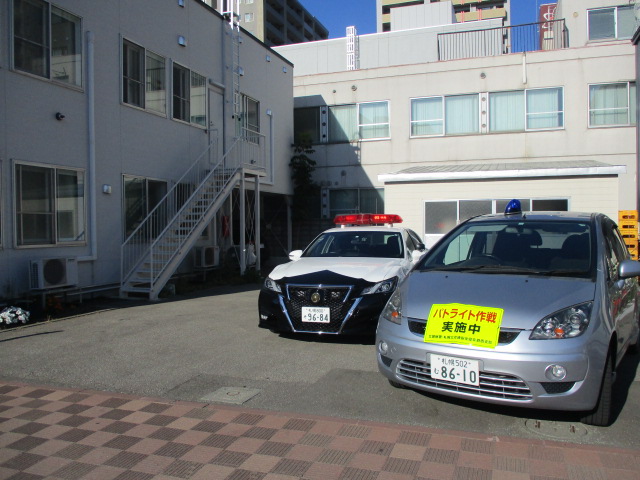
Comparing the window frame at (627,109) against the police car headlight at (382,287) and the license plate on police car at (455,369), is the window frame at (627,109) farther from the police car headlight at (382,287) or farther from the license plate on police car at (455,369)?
the license plate on police car at (455,369)

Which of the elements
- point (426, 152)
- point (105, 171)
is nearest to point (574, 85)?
point (426, 152)

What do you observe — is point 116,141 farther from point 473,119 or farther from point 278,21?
point 278,21

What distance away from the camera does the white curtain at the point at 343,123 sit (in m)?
19.7

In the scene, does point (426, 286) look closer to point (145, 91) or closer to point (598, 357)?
point (598, 357)

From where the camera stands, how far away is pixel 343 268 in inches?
265

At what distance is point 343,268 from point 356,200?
13.1 m

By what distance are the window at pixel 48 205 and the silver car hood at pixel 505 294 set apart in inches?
284

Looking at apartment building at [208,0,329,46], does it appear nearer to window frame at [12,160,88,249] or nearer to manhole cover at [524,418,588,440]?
window frame at [12,160,88,249]

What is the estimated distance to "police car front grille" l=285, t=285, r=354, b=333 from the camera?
616 cm

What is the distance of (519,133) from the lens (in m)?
17.8

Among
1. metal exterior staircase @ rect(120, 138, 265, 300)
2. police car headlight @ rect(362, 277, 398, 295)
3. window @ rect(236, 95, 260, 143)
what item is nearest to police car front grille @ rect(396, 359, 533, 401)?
police car headlight @ rect(362, 277, 398, 295)

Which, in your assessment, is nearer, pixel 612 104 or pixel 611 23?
pixel 612 104

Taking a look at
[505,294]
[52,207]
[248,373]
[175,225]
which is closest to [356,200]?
[175,225]

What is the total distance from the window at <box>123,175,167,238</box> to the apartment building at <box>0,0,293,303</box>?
0.03m
